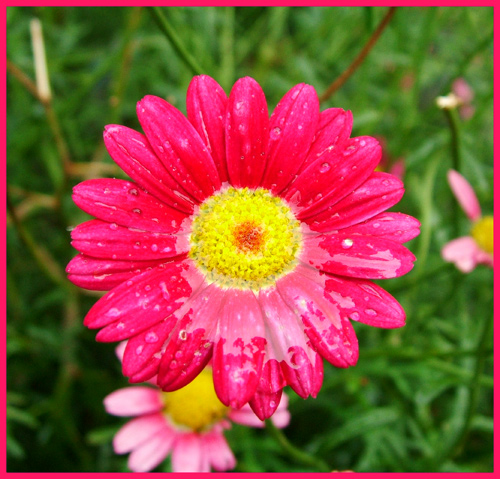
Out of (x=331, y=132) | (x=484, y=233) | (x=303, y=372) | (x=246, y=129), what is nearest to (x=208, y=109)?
(x=246, y=129)

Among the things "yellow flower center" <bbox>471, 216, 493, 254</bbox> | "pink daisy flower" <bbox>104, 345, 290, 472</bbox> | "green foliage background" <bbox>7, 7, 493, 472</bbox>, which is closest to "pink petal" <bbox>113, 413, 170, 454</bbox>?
"pink daisy flower" <bbox>104, 345, 290, 472</bbox>

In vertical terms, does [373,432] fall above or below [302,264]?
below

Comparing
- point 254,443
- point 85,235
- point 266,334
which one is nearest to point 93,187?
point 85,235

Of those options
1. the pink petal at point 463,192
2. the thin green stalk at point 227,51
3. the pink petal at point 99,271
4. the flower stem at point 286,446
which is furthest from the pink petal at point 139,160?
the thin green stalk at point 227,51

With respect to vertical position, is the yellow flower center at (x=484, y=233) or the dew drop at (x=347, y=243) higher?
the dew drop at (x=347, y=243)

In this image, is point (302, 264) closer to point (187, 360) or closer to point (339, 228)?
point (339, 228)

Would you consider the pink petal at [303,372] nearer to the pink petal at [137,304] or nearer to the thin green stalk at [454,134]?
the pink petal at [137,304]

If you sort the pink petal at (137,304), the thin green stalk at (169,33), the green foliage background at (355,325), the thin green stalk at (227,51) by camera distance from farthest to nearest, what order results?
the thin green stalk at (227,51) < the green foliage background at (355,325) < the thin green stalk at (169,33) < the pink petal at (137,304)
